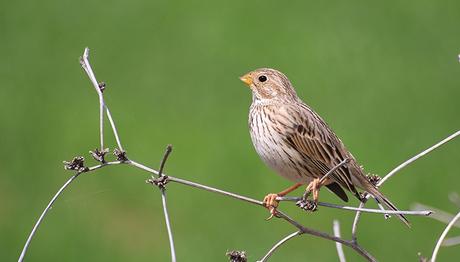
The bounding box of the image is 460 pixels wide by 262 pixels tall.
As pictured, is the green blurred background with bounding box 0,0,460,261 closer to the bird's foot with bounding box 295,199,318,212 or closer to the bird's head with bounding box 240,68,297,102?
the bird's head with bounding box 240,68,297,102

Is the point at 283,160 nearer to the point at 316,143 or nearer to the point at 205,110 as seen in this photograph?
the point at 316,143

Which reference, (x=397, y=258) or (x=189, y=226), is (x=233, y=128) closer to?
(x=189, y=226)

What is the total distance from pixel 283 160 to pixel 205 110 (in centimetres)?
458

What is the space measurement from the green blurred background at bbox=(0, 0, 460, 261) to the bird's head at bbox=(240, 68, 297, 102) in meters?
2.20

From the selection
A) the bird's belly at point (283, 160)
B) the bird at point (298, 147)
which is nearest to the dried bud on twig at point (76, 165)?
the bird at point (298, 147)

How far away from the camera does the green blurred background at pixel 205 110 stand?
8.71 m

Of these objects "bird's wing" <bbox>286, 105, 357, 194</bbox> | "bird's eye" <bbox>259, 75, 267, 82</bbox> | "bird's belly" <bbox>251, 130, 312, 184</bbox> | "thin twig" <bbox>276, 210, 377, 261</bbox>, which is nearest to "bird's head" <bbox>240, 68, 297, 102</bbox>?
"bird's eye" <bbox>259, 75, 267, 82</bbox>

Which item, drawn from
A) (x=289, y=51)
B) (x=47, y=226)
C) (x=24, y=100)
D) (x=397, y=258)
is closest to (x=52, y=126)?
(x=24, y=100)

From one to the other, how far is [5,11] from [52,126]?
186cm

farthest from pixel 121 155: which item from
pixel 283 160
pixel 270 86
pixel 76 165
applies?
pixel 270 86

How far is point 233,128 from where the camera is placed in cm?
972

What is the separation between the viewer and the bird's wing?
5379 millimetres

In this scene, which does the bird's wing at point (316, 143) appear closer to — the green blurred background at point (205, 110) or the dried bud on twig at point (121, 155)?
the dried bud on twig at point (121, 155)

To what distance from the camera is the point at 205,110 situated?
9.90 m
